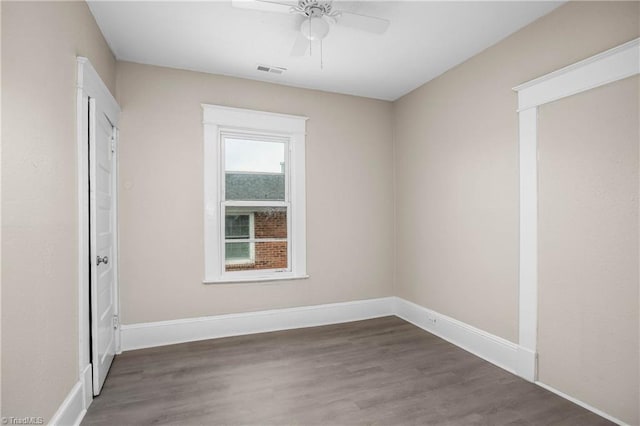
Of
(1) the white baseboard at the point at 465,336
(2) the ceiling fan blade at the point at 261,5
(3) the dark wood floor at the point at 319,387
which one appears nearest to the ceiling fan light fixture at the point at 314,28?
(2) the ceiling fan blade at the point at 261,5

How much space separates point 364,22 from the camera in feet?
7.52

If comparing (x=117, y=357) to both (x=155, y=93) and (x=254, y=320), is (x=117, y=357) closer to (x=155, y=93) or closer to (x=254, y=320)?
(x=254, y=320)

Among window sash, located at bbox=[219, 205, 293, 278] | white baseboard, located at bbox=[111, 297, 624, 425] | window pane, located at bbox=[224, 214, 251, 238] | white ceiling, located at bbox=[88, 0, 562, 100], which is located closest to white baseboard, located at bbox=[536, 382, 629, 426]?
white baseboard, located at bbox=[111, 297, 624, 425]

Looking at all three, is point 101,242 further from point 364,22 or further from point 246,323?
point 364,22

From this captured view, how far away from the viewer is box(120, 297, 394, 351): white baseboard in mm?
3318

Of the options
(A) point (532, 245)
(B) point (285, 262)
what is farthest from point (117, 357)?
(A) point (532, 245)

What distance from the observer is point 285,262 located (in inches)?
158

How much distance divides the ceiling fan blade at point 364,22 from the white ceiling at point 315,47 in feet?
0.70

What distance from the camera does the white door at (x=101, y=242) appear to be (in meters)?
2.38

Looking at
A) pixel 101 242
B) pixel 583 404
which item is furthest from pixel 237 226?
pixel 583 404

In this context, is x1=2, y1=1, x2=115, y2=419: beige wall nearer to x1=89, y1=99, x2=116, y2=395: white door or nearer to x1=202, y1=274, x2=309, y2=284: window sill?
x1=89, y1=99, x2=116, y2=395: white door

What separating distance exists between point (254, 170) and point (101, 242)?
171cm

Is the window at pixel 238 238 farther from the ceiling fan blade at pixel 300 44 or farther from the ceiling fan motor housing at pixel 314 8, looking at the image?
the ceiling fan motor housing at pixel 314 8

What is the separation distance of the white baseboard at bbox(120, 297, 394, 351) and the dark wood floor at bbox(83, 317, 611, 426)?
119 millimetres
